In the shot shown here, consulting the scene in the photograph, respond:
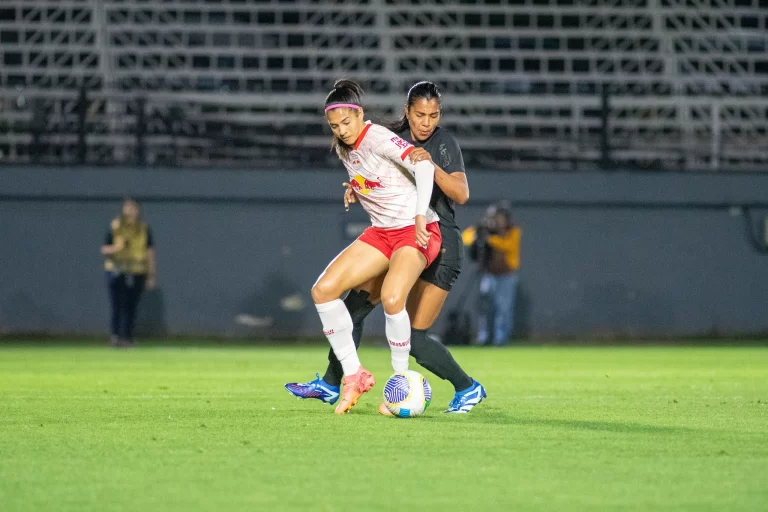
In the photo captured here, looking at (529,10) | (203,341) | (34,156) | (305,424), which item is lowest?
(203,341)

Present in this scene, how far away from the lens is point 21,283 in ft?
63.7

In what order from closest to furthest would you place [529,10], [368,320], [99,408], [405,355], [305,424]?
[305,424] < [405,355] < [99,408] < [368,320] < [529,10]

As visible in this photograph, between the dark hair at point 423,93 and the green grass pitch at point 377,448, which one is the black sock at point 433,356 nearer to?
the green grass pitch at point 377,448

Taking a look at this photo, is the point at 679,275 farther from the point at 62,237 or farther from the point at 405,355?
the point at 405,355

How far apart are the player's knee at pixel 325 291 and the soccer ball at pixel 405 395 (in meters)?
0.59

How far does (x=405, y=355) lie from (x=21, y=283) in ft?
42.4

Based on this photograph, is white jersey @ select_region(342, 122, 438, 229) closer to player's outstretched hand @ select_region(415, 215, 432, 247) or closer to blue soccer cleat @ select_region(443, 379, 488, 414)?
player's outstretched hand @ select_region(415, 215, 432, 247)

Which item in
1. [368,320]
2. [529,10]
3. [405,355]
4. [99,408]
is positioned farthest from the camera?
[529,10]

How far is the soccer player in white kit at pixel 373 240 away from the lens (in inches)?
297

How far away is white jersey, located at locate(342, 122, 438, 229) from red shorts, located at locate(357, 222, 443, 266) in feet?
0.12

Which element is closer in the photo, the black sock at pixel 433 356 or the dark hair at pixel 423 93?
the dark hair at pixel 423 93

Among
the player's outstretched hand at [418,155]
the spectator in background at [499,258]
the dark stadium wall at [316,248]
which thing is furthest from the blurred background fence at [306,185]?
the player's outstretched hand at [418,155]

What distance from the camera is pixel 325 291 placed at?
7.61m

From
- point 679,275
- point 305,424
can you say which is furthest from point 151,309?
point 305,424
